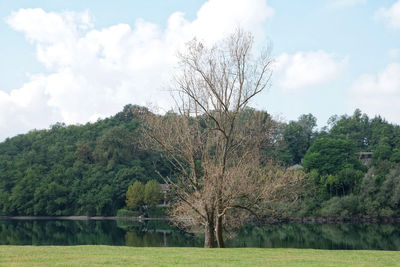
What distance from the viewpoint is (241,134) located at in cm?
2022

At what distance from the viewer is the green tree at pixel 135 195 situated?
63.6m

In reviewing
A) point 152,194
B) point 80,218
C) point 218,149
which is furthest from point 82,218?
point 218,149

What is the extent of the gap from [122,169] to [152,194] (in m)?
8.92

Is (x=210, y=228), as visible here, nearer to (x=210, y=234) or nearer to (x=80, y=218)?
(x=210, y=234)

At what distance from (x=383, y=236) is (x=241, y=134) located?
69.9ft

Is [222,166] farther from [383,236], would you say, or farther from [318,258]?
[383,236]

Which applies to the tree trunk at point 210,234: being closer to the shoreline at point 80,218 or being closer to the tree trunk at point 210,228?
the tree trunk at point 210,228

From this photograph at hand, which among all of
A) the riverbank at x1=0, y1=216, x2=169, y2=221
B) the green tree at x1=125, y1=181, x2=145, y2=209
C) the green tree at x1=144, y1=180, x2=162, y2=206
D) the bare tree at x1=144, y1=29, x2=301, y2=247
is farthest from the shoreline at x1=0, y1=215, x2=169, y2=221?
the bare tree at x1=144, y1=29, x2=301, y2=247

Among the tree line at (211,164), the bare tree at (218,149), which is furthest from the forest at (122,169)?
the bare tree at (218,149)

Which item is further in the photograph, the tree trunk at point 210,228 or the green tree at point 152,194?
the green tree at point 152,194

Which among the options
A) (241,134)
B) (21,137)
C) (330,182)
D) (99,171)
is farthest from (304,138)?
(241,134)

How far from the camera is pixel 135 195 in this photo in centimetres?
6359

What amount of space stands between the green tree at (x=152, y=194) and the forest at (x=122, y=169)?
360 centimetres

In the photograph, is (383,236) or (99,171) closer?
(383,236)
